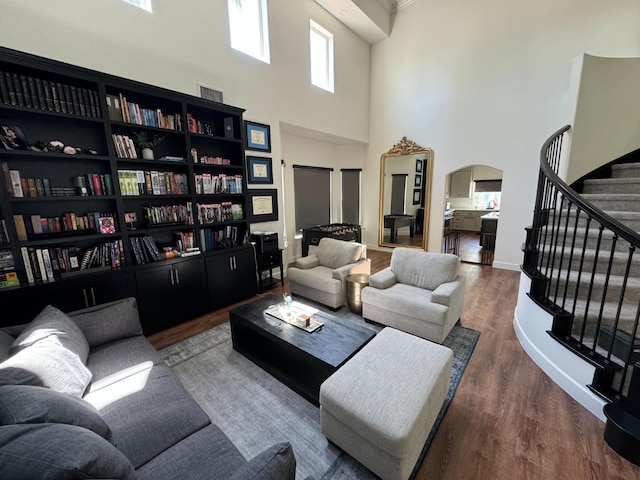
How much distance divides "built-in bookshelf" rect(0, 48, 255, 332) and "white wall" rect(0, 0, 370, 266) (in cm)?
34

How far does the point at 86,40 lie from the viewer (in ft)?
8.25

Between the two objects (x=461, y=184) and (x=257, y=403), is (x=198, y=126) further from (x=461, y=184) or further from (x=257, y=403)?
(x=461, y=184)

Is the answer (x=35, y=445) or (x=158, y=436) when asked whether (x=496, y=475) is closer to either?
(x=158, y=436)

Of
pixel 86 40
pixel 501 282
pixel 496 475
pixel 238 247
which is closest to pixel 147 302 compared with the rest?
pixel 238 247

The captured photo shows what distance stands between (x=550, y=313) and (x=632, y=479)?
3.36ft

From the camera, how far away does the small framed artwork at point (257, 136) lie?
3.82 meters

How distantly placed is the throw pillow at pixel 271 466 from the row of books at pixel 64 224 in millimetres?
2677

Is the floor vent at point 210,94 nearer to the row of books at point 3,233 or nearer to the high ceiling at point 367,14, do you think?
the row of books at point 3,233

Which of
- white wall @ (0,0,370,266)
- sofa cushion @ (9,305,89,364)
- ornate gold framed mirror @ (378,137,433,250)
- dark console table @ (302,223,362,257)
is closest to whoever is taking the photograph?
sofa cushion @ (9,305,89,364)

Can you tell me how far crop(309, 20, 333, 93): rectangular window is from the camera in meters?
4.85

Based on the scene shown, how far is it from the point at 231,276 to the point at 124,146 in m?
1.83

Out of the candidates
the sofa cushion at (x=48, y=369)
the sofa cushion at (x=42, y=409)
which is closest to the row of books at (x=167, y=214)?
the sofa cushion at (x=48, y=369)

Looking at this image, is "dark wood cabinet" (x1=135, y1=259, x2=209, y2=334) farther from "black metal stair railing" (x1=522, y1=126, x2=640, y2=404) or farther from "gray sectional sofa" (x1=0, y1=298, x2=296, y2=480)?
"black metal stair railing" (x1=522, y1=126, x2=640, y2=404)

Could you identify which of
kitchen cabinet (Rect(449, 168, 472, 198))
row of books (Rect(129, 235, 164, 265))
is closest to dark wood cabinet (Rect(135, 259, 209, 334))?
row of books (Rect(129, 235, 164, 265))
